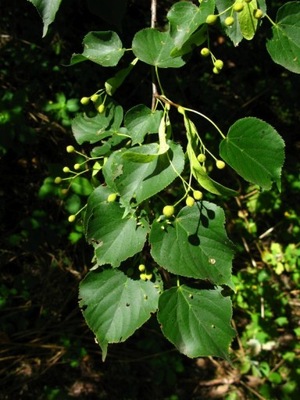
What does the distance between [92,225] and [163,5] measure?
165 cm

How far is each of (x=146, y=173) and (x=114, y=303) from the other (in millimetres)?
410

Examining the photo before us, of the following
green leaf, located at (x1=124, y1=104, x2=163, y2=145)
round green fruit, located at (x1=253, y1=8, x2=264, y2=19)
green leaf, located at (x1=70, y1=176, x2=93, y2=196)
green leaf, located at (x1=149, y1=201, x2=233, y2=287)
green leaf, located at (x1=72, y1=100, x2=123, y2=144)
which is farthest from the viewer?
green leaf, located at (x1=70, y1=176, x2=93, y2=196)

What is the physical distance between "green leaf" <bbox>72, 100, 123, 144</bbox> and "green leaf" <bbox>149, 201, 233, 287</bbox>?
13.7 inches

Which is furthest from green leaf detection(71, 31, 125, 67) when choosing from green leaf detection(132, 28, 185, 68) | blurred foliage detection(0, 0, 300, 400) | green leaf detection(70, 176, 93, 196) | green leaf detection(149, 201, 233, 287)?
blurred foliage detection(0, 0, 300, 400)

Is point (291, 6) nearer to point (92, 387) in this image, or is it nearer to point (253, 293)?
point (253, 293)

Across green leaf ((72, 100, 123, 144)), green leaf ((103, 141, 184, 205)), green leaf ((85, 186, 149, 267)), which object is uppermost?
green leaf ((103, 141, 184, 205))

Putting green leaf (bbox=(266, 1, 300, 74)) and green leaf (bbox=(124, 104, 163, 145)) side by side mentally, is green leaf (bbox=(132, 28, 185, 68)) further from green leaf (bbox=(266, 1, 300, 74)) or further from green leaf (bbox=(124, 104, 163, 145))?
green leaf (bbox=(266, 1, 300, 74))

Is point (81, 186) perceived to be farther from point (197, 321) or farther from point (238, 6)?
point (238, 6)

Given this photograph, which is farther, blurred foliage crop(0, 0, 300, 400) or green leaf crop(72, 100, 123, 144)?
blurred foliage crop(0, 0, 300, 400)

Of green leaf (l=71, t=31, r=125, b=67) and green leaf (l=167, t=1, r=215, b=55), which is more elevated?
green leaf (l=167, t=1, r=215, b=55)

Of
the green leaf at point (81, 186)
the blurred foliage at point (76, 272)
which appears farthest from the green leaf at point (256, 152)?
the blurred foliage at point (76, 272)

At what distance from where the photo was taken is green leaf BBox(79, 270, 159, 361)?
1224 millimetres

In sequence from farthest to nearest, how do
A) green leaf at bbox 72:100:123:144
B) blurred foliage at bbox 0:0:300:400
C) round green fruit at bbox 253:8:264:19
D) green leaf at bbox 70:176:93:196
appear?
blurred foliage at bbox 0:0:300:400 < green leaf at bbox 70:176:93:196 < green leaf at bbox 72:100:123:144 < round green fruit at bbox 253:8:264:19

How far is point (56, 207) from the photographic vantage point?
2553 millimetres
